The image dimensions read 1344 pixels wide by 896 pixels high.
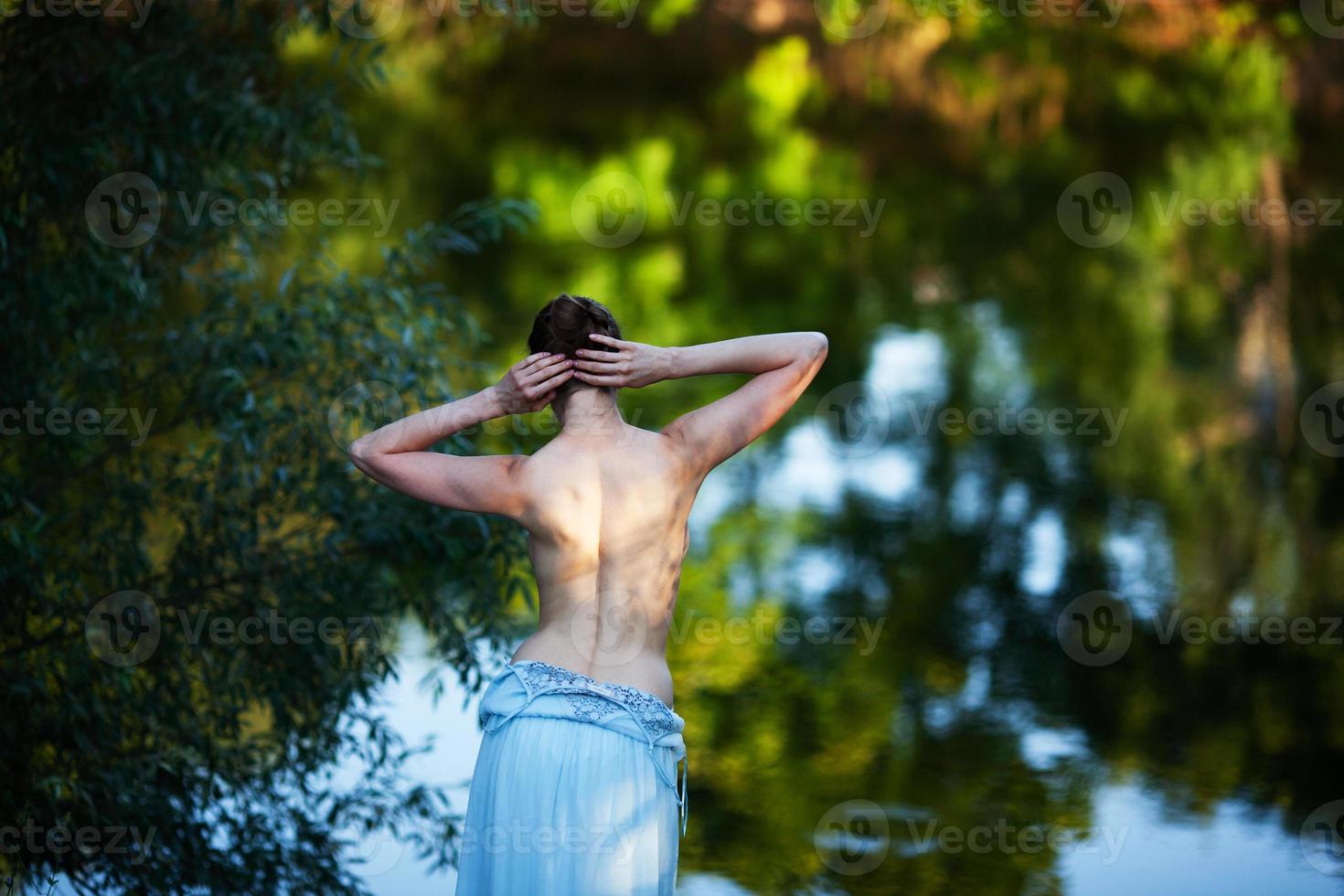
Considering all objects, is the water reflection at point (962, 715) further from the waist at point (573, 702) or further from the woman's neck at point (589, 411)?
the woman's neck at point (589, 411)

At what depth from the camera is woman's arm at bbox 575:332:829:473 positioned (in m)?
2.54

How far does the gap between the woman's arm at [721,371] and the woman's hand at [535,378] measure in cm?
3

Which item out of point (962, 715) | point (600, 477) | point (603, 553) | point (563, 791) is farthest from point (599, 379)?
point (962, 715)

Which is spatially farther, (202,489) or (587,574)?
(202,489)

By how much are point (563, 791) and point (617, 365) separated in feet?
2.17

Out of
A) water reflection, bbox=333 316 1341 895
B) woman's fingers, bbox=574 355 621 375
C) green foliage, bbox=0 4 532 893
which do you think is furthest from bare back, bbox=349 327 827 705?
water reflection, bbox=333 316 1341 895

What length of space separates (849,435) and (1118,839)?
4824mm

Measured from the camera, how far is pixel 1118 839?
16.8 feet

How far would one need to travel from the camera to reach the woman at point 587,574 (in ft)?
8.07

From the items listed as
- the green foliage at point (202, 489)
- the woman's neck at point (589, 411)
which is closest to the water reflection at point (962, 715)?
the green foliage at point (202, 489)

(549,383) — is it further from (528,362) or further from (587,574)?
(587,574)

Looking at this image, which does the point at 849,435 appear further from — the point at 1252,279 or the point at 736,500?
the point at 1252,279

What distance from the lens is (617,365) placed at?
2.54 metres

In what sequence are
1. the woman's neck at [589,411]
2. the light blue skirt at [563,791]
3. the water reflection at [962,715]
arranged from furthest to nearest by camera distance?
the water reflection at [962,715] < the woman's neck at [589,411] < the light blue skirt at [563,791]
